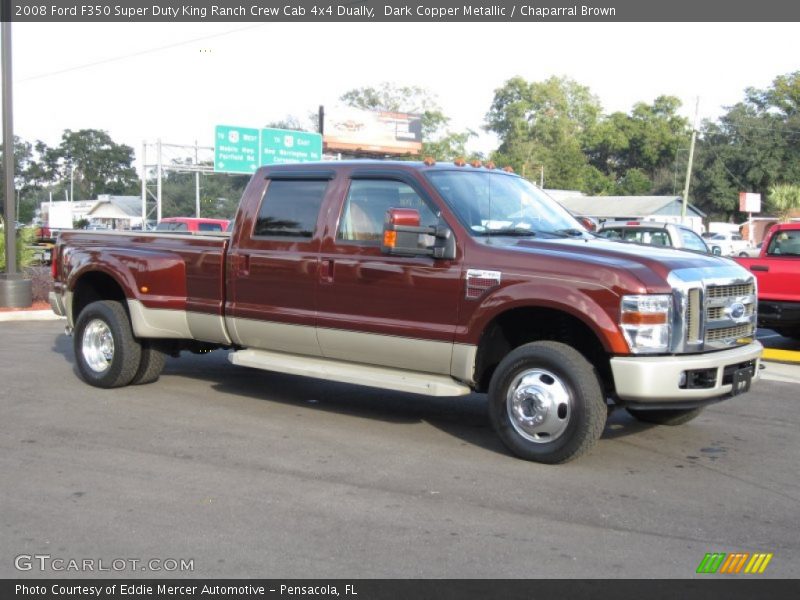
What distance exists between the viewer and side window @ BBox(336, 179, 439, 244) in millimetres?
6992

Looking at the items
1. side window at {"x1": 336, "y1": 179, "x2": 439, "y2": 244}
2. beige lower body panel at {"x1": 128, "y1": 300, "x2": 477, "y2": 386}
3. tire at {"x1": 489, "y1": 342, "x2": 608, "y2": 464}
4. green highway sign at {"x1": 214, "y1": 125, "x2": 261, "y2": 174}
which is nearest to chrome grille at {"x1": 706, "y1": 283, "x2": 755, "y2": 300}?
tire at {"x1": 489, "y1": 342, "x2": 608, "y2": 464}

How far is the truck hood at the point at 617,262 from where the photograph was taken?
5.81 m

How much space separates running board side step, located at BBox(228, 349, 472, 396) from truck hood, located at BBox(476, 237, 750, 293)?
3.48ft

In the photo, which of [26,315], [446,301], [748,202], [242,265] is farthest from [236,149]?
[748,202]

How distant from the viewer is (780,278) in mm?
11773

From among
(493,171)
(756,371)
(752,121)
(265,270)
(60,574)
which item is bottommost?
(60,574)

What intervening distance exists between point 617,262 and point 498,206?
1.37 metres

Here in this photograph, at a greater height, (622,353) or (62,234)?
(62,234)

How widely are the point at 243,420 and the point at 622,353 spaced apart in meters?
3.28

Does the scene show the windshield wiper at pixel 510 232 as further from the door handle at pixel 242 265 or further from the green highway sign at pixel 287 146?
the green highway sign at pixel 287 146
